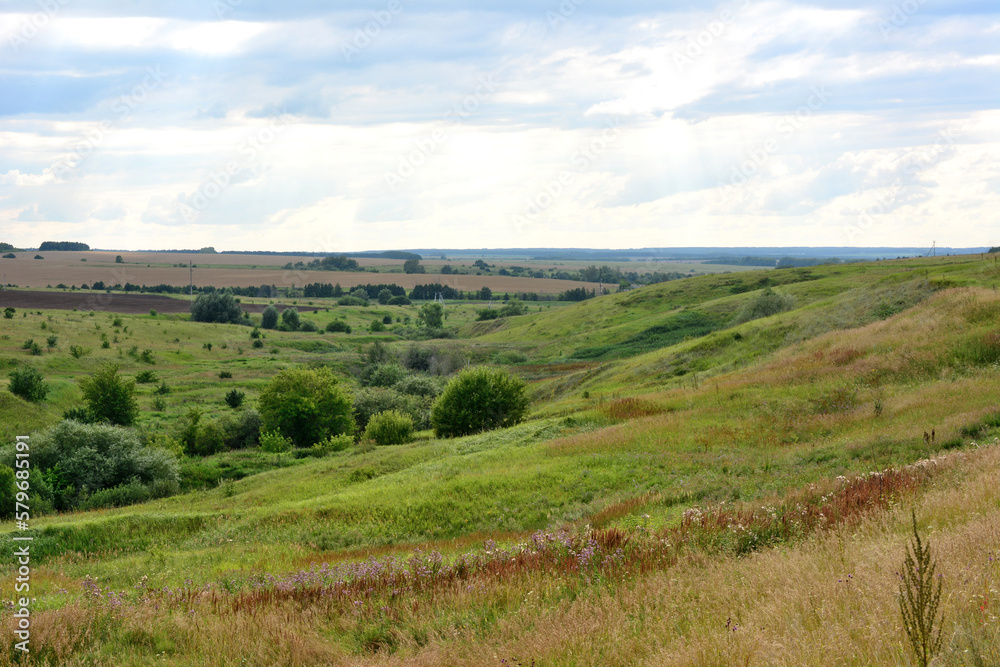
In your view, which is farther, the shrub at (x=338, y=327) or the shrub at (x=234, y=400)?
the shrub at (x=338, y=327)

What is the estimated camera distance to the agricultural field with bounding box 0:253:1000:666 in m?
6.16

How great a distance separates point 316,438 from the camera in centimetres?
4997

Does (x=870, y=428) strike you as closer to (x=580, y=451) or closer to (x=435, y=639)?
(x=580, y=451)

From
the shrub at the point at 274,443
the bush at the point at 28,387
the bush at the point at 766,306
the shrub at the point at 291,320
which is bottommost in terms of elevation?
the shrub at the point at 274,443

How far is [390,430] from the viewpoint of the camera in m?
41.2

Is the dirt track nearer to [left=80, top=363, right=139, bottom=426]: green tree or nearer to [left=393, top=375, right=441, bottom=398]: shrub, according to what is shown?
[left=80, top=363, right=139, bottom=426]: green tree

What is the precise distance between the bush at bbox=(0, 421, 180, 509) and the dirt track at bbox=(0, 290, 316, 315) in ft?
313

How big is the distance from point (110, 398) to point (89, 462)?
70.0 feet

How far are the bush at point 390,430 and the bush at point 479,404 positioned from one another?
3.05 metres

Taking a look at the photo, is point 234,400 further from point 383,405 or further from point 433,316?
point 433,316

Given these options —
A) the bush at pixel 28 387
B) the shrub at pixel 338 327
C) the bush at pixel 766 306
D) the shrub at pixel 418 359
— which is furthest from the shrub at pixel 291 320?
the bush at pixel 766 306

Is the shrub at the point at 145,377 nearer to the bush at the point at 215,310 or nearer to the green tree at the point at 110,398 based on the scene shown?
the green tree at the point at 110,398

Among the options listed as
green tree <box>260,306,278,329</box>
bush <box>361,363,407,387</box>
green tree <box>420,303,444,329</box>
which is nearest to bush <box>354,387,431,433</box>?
bush <box>361,363,407,387</box>

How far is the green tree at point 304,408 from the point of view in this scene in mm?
49094
